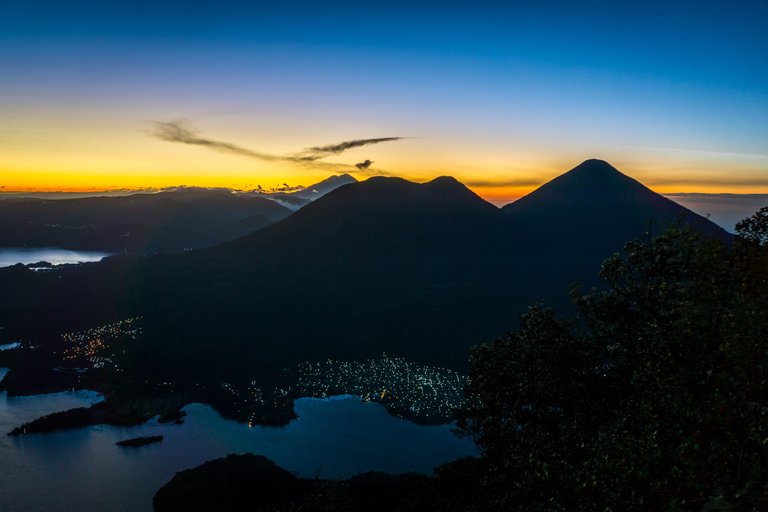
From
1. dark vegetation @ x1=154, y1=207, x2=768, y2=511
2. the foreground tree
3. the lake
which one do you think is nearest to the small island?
the lake

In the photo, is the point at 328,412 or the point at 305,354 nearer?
the point at 328,412

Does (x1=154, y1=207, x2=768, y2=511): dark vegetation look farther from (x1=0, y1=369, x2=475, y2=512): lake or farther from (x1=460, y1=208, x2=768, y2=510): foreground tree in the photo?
(x1=0, y1=369, x2=475, y2=512): lake

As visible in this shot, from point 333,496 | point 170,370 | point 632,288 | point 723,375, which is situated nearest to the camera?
point 723,375

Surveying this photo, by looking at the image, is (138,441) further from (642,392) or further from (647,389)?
(647,389)

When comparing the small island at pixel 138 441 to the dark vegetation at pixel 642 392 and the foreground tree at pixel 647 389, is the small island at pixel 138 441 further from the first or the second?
the foreground tree at pixel 647 389

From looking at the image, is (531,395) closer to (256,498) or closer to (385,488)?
(385,488)

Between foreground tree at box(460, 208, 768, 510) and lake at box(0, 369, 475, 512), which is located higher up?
foreground tree at box(460, 208, 768, 510)

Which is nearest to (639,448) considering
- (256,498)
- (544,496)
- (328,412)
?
(544,496)
